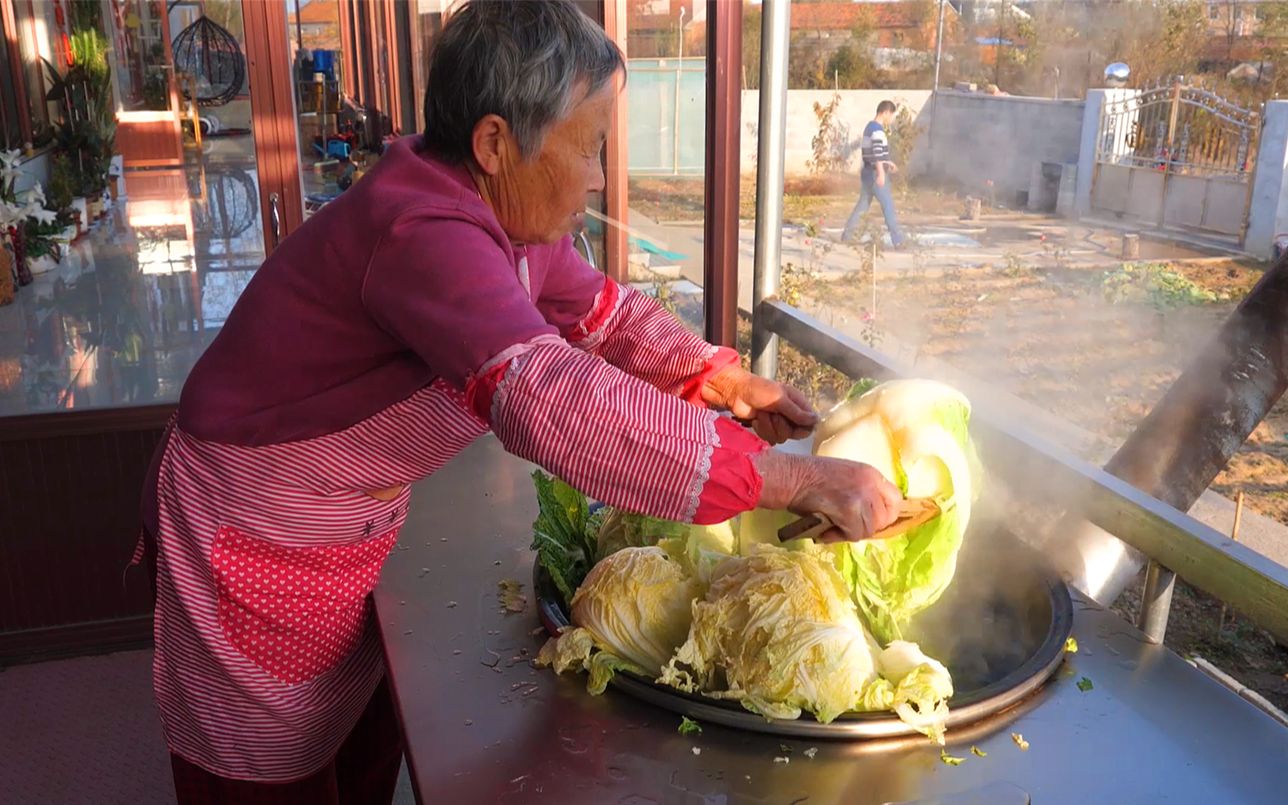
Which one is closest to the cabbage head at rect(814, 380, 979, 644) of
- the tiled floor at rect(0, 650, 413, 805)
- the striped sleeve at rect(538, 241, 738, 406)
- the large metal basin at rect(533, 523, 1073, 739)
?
the large metal basin at rect(533, 523, 1073, 739)

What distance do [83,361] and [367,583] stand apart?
8.66 ft

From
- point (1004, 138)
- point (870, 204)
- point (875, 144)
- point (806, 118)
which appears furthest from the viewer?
point (870, 204)

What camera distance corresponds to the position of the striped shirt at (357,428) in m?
1.41

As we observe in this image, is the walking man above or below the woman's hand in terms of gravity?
above

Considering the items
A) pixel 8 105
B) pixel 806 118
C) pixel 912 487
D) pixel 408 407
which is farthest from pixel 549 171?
pixel 8 105

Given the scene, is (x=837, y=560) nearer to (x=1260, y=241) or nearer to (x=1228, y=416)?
(x=1228, y=416)

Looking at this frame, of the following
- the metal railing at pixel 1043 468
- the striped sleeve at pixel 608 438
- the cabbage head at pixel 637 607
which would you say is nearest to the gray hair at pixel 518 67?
the striped sleeve at pixel 608 438

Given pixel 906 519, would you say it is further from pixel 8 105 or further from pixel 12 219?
pixel 8 105

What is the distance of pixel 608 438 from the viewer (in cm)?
140

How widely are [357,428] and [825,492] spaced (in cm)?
89

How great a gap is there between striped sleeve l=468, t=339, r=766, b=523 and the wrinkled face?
1.32 feet

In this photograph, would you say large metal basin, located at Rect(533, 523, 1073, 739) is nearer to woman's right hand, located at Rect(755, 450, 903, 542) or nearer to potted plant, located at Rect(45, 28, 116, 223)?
woman's right hand, located at Rect(755, 450, 903, 542)

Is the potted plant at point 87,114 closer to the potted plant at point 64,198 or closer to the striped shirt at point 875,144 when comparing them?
the potted plant at point 64,198

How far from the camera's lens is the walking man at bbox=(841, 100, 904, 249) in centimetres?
420
